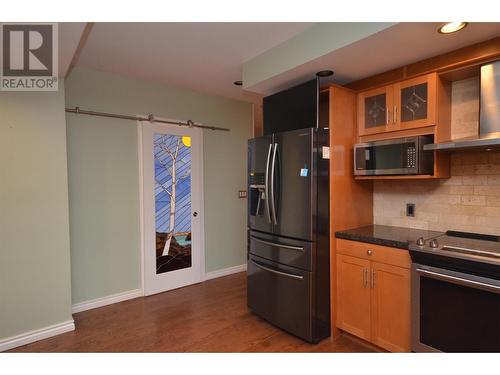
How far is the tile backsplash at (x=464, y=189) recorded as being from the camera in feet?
7.13

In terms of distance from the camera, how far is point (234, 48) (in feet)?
8.45

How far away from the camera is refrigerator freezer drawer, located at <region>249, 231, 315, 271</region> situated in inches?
95.3

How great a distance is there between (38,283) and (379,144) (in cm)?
314

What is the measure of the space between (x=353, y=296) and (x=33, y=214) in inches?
110

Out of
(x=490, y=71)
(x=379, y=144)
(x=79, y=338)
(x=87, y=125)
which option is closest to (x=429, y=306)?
(x=379, y=144)

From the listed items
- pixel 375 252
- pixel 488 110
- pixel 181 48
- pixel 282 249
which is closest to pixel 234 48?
pixel 181 48

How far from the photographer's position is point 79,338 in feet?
8.41

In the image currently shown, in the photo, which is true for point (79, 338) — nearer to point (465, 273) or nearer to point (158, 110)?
point (158, 110)

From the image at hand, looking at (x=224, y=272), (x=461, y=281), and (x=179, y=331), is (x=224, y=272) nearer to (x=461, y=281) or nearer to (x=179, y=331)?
(x=179, y=331)

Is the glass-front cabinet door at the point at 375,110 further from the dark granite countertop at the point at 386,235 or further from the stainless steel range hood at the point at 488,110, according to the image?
the dark granite countertop at the point at 386,235

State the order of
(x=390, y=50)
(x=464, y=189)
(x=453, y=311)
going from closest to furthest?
(x=453, y=311) → (x=390, y=50) → (x=464, y=189)

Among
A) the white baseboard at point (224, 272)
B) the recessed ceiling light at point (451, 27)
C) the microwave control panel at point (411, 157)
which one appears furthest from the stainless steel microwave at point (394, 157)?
the white baseboard at point (224, 272)

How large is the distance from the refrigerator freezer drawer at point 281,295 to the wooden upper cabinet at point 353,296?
1.04 feet

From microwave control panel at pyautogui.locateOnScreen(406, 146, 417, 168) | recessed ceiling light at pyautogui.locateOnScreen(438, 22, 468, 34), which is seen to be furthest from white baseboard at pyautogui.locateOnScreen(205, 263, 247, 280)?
recessed ceiling light at pyautogui.locateOnScreen(438, 22, 468, 34)
